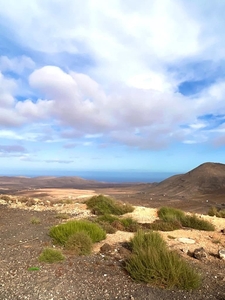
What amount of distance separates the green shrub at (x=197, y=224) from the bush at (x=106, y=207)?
15.0ft

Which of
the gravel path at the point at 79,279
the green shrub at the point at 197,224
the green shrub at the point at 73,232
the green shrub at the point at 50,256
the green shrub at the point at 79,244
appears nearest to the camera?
the gravel path at the point at 79,279

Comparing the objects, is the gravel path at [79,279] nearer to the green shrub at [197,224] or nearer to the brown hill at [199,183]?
the green shrub at [197,224]

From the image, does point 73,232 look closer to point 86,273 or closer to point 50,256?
point 50,256

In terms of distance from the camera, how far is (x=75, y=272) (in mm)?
7414

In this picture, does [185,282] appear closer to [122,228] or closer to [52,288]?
[52,288]

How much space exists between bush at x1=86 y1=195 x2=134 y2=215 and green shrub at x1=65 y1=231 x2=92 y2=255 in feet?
27.2

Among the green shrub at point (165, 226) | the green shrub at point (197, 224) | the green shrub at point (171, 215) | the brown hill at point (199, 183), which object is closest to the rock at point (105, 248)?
the green shrub at point (165, 226)

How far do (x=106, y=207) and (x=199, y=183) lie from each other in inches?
1371

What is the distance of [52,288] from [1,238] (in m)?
5.17

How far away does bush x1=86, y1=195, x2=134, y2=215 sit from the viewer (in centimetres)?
1837

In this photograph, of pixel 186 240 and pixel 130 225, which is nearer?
pixel 186 240

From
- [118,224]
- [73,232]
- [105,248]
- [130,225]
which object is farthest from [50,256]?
[130,225]

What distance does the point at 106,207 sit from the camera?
751 inches

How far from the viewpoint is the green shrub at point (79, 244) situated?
906cm
